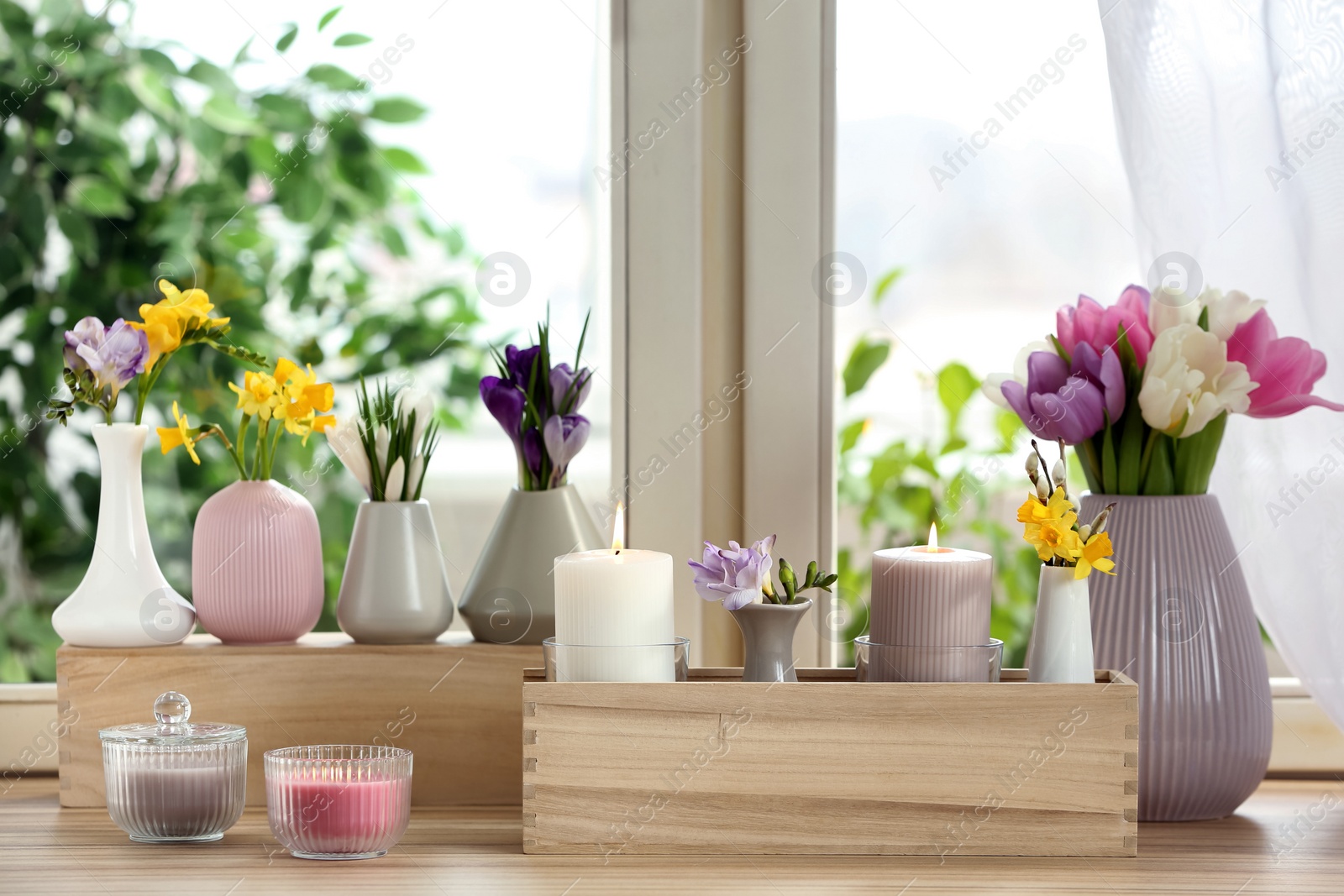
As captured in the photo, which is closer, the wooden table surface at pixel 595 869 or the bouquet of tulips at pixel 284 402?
the wooden table surface at pixel 595 869

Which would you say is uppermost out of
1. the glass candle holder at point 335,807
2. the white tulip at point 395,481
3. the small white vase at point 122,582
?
the white tulip at point 395,481

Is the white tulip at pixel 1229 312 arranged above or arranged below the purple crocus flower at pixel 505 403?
above

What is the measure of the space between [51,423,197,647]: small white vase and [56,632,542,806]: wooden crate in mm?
14

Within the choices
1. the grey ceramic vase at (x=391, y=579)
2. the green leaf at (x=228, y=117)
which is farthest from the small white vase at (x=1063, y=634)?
the green leaf at (x=228, y=117)

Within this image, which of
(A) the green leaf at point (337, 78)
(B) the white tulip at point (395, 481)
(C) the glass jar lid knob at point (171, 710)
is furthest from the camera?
(A) the green leaf at point (337, 78)

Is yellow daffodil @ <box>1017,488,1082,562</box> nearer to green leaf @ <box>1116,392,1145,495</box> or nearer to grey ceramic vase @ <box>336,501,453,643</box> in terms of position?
green leaf @ <box>1116,392,1145,495</box>

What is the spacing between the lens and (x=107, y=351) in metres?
0.89

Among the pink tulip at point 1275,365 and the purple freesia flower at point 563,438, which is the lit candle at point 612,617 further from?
the pink tulip at point 1275,365

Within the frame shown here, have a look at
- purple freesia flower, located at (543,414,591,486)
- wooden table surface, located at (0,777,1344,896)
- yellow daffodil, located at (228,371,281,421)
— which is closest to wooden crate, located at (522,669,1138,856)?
wooden table surface, located at (0,777,1344,896)

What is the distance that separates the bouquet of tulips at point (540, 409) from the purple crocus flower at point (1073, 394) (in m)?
0.35

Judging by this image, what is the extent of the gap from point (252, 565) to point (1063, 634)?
610 millimetres

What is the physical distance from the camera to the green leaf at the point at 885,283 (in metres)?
1.04

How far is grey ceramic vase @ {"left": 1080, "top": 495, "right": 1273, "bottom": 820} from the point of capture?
860mm

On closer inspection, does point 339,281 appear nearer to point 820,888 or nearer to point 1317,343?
point 820,888
